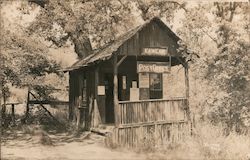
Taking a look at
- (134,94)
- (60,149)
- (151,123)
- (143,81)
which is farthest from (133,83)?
(60,149)

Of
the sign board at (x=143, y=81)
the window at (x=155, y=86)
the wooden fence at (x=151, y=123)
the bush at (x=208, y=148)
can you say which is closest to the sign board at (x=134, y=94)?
the sign board at (x=143, y=81)

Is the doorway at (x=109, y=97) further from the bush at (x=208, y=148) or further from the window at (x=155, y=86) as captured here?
the bush at (x=208, y=148)

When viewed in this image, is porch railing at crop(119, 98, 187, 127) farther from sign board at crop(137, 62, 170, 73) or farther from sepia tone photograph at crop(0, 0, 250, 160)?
sign board at crop(137, 62, 170, 73)

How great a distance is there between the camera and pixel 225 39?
17.9 metres

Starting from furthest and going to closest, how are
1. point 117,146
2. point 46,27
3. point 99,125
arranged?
point 46,27 < point 99,125 < point 117,146

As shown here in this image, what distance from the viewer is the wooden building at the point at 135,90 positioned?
1567cm

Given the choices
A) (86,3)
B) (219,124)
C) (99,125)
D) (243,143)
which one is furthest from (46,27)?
(243,143)

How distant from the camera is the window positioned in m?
20.0

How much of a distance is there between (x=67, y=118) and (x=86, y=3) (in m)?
7.21

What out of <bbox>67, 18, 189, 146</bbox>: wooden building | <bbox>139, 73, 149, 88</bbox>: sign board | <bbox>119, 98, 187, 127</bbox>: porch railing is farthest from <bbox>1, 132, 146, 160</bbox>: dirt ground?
<bbox>139, 73, 149, 88</bbox>: sign board

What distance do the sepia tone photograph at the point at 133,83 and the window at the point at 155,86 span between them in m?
0.05

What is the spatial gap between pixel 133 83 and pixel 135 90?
1514 mm

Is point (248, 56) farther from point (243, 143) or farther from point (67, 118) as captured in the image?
point (67, 118)

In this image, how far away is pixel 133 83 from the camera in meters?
19.5
